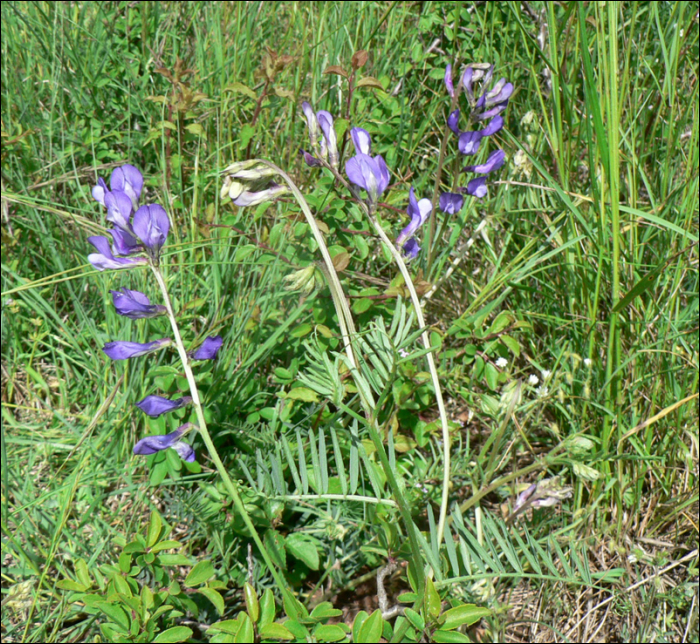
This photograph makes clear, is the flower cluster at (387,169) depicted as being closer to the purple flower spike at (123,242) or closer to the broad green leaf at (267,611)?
the purple flower spike at (123,242)

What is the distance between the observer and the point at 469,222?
180 centimetres

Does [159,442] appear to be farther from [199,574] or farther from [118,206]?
[118,206]

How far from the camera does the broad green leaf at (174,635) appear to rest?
102 cm

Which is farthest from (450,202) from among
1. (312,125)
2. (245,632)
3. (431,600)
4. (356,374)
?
(245,632)

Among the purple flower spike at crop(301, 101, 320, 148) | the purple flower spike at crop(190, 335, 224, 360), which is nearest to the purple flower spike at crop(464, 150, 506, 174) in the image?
the purple flower spike at crop(301, 101, 320, 148)

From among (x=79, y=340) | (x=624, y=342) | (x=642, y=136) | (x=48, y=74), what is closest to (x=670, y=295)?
(x=624, y=342)

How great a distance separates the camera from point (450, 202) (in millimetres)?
1470

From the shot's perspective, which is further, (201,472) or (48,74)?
(48,74)

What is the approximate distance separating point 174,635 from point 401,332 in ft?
2.03

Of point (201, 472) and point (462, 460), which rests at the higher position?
point (462, 460)

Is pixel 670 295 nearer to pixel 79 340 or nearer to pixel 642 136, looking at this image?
pixel 642 136

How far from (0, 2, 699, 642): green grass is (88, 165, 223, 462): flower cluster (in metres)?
0.17

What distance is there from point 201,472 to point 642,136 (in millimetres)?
1388

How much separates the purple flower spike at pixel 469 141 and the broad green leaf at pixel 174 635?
1132mm
